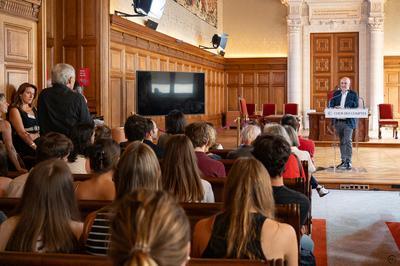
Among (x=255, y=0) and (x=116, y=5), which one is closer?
(x=116, y=5)

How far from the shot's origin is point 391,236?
18.6 feet

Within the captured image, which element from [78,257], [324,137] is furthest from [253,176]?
[324,137]

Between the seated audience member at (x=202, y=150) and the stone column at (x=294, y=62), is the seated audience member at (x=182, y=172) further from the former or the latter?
the stone column at (x=294, y=62)

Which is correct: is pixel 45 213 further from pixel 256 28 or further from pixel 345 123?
pixel 256 28

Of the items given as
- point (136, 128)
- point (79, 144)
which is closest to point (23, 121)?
point (136, 128)

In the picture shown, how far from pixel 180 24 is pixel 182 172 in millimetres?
11558

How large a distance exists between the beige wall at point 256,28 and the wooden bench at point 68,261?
17.5m

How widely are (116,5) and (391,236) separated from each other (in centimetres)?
675

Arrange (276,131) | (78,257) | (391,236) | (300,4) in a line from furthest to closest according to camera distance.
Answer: (300,4) → (391,236) → (276,131) → (78,257)

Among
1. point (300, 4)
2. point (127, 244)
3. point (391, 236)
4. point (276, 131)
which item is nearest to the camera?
point (127, 244)

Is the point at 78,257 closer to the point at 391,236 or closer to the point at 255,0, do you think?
the point at 391,236

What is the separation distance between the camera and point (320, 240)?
18.1ft

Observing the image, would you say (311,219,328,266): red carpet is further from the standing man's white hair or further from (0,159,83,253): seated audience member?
(0,159,83,253): seated audience member

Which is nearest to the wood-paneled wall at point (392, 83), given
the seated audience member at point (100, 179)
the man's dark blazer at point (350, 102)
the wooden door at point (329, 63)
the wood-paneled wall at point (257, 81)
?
the wooden door at point (329, 63)
